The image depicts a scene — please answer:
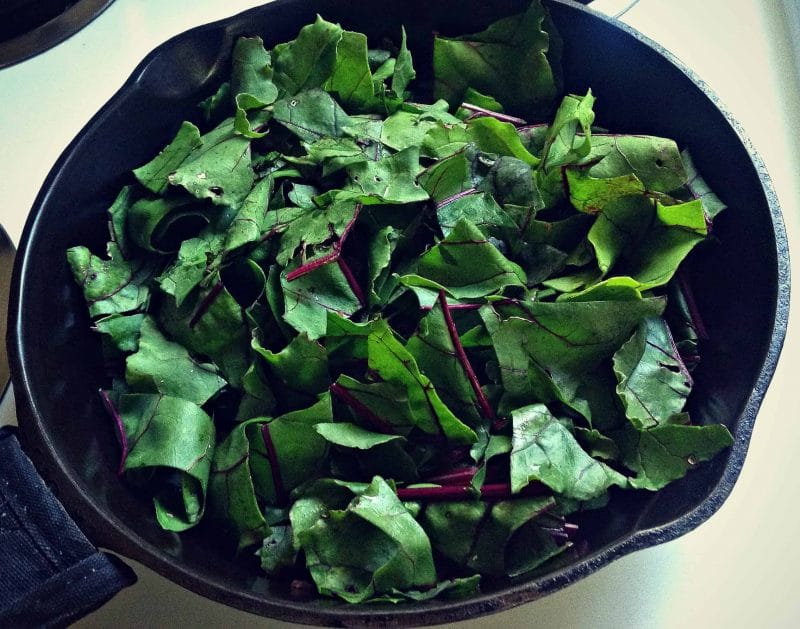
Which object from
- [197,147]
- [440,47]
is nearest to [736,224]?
[440,47]

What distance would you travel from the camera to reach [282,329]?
0.65m

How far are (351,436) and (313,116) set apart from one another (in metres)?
0.30

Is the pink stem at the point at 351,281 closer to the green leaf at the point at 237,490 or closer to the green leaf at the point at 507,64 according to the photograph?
the green leaf at the point at 237,490

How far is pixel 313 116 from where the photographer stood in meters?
0.73

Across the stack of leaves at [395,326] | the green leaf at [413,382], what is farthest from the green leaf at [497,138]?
the green leaf at [413,382]

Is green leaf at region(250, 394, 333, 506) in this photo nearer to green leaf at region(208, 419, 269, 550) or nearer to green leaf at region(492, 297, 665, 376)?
green leaf at region(208, 419, 269, 550)

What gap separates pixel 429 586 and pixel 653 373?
0.24 meters

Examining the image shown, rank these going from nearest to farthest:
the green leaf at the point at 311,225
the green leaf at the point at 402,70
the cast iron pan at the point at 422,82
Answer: the cast iron pan at the point at 422,82 < the green leaf at the point at 311,225 < the green leaf at the point at 402,70

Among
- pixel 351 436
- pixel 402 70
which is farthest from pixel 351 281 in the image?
pixel 402 70

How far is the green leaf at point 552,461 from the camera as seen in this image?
1.92 feet

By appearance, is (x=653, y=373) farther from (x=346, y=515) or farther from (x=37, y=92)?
(x=37, y=92)

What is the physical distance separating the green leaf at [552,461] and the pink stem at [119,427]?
298 millimetres

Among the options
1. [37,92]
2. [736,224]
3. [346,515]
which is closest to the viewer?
[346,515]

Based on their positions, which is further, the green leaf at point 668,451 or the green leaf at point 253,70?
the green leaf at point 253,70
